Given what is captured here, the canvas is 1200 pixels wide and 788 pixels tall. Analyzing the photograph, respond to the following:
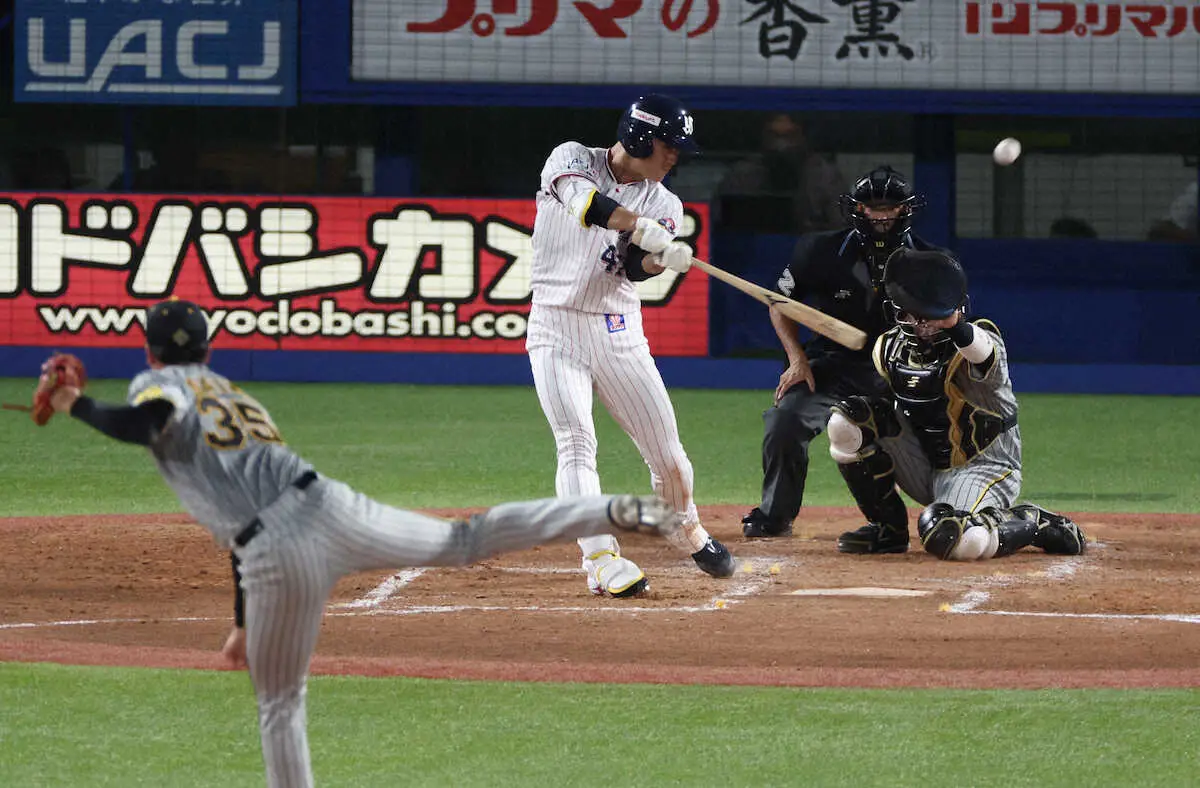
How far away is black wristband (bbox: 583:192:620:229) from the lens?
7.18 metres

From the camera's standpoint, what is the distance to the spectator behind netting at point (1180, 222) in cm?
1920

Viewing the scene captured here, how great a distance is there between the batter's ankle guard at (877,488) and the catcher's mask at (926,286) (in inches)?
31.2

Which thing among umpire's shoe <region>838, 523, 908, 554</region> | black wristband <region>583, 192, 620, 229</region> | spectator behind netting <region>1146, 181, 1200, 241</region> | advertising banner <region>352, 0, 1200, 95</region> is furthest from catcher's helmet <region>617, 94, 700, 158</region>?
spectator behind netting <region>1146, 181, 1200, 241</region>

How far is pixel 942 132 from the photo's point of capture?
730 inches

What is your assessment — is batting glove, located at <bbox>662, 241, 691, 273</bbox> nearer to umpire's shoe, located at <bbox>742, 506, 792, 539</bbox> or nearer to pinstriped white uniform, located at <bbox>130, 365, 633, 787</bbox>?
umpire's shoe, located at <bbox>742, 506, 792, 539</bbox>

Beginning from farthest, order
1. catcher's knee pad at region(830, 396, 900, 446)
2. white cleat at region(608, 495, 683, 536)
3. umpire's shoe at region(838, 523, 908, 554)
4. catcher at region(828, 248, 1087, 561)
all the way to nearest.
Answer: umpire's shoe at region(838, 523, 908, 554)
catcher's knee pad at region(830, 396, 900, 446)
catcher at region(828, 248, 1087, 561)
white cleat at region(608, 495, 683, 536)

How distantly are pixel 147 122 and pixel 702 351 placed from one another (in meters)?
6.50

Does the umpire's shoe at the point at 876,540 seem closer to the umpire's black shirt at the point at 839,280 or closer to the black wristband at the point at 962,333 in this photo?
the umpire's black shirt at the point at 839,280

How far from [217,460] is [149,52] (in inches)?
551

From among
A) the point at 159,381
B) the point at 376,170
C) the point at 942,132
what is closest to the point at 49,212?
the point at 376,170

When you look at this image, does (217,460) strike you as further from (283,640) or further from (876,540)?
(876,540)

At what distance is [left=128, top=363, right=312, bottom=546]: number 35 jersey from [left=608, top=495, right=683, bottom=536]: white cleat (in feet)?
2.24

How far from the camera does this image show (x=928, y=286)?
8.31m

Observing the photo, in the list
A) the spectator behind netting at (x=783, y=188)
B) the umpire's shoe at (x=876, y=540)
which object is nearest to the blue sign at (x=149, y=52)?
the spectator behind netting at (x=783, y=188)
